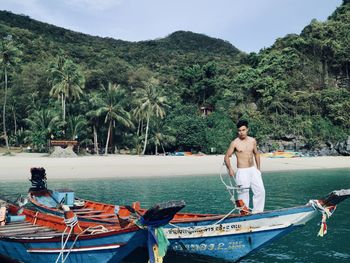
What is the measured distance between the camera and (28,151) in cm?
5356

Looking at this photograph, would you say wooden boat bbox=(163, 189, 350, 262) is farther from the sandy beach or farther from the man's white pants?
the sandy beach

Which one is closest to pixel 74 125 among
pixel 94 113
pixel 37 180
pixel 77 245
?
pixel 94 113

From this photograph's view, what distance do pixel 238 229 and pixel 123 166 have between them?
30201 mm

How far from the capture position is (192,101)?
68562 millimetres

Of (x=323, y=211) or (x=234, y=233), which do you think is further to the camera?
(x=234, y=233)

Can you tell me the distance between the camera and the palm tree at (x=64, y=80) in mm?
50031

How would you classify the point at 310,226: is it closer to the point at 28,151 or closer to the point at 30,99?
the point at 28,151

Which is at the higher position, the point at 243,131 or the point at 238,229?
the point at 243,131

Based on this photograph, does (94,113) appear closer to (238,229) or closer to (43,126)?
(43,126)

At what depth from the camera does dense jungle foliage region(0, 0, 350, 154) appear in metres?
51.8

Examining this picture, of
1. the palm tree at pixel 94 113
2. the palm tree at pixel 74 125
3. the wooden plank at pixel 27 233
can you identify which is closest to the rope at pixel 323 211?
the wooden plank at pixel 27 233

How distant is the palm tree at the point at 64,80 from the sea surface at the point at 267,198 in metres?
22.0

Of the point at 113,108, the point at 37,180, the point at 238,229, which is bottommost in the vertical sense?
the point at 238,229

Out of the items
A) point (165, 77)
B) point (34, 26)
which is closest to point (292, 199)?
point (165, 77)
